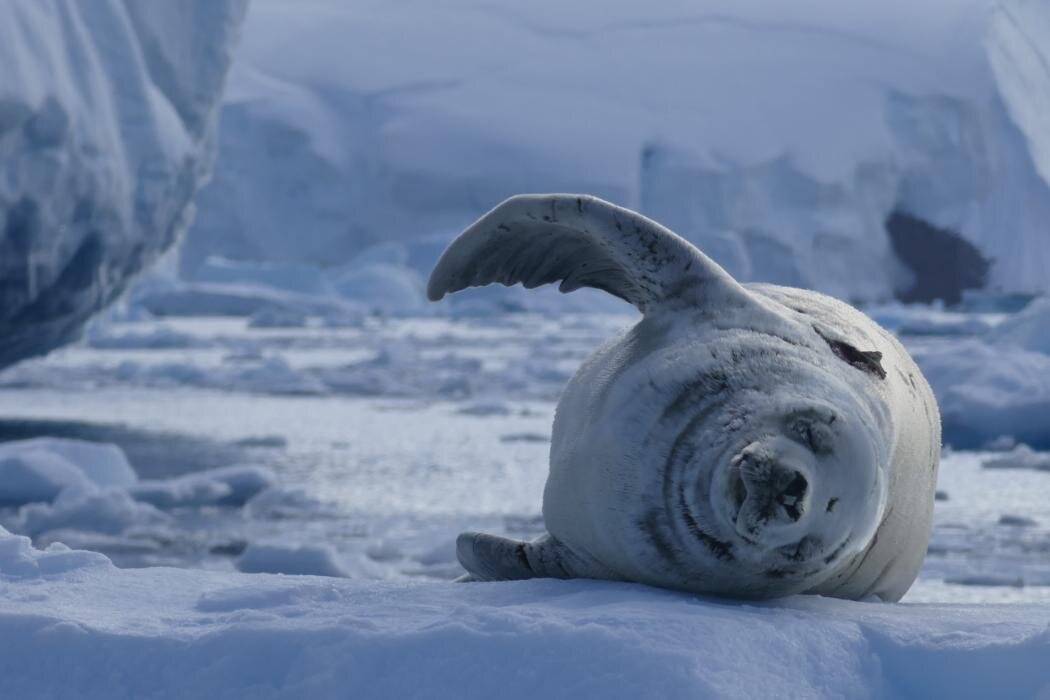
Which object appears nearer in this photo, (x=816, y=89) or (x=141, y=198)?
(x=141, y=198)

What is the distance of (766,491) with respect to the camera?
1854 millimetres

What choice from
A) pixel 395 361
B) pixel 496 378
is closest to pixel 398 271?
pixel 395 361

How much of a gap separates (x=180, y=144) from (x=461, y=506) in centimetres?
613

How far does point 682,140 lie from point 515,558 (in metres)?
26.6

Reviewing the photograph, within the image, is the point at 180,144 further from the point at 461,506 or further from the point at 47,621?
the point at 47,621

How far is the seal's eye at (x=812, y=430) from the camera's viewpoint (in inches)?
75.2

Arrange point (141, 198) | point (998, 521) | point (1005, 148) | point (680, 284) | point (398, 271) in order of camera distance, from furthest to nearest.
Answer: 1. point (1005, 148)
2. point (398, 271)
3. point (141, 198)
4. point (998, 521)
5. point (680, 284)

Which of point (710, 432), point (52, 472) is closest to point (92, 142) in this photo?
point (52, 472)

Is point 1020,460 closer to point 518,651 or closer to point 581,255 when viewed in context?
point 581,255

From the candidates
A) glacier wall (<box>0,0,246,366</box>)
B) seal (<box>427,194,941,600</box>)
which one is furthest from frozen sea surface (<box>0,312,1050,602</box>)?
seal (<box>427,194,941,600</box>)

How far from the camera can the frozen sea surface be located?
5.16m

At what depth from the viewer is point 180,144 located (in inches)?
453

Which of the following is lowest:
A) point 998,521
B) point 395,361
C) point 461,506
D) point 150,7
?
point 395,361

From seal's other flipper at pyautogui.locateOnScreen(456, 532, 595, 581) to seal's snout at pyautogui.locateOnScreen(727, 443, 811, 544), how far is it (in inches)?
17.5
